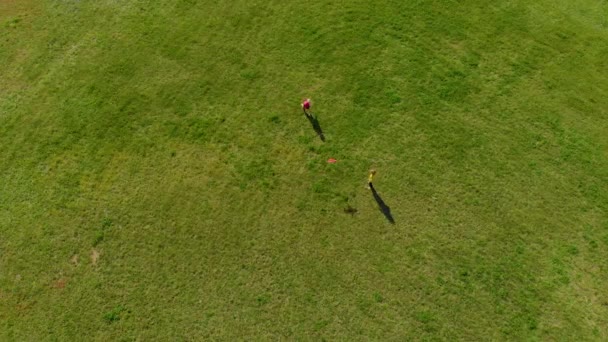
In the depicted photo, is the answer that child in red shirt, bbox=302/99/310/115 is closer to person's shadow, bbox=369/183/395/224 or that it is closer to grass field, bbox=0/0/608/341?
grass field, bbox=0/0/608/341

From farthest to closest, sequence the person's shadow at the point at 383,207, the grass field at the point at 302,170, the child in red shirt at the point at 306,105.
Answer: the child in red shirt at the point at 306,105 < the person's shadow at the point at 383,207 < the grass field at the point at 302,170

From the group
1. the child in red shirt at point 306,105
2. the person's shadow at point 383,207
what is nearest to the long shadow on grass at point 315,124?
the child in red shirt at point 306,105

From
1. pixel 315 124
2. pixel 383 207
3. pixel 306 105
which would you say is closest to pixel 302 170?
pixel 315 124

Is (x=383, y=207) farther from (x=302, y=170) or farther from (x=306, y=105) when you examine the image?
(x=306, y=105)

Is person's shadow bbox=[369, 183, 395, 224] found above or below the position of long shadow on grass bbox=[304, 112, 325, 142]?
below

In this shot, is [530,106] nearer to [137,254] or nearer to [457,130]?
[457,130]

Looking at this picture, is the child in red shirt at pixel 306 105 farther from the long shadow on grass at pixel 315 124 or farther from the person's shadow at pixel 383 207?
the person's shadow at pixel 383 207

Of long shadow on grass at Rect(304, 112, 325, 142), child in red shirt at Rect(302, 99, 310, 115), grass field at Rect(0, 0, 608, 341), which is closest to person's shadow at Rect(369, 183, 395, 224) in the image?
grass field at Rect(0, 0, 608, 341)

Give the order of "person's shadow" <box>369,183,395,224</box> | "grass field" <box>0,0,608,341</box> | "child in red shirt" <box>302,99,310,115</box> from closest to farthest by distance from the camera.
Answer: "grass field" <box>0,0,608,341</box>
"person's shadow" <box>369,183,395,224</box>
"child in red shirt" <box>302,99,310,115</box>
